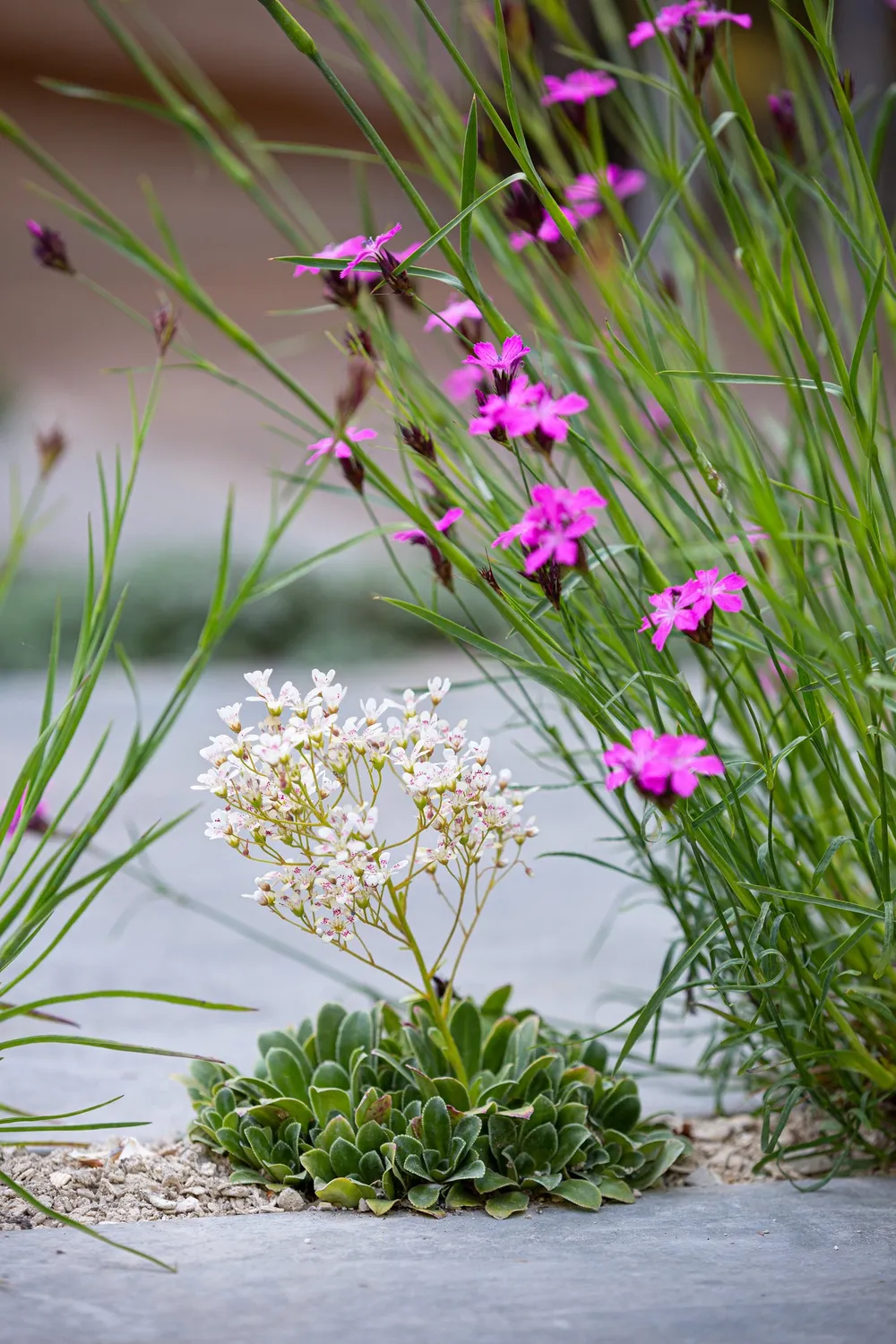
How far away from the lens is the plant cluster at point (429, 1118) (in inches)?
34.3

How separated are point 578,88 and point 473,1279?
0.89 meters

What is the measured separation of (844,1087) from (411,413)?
605 millimetres

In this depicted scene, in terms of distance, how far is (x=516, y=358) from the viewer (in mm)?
737

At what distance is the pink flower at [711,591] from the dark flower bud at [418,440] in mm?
206

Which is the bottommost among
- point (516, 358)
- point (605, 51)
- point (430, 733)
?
point (430, 733)

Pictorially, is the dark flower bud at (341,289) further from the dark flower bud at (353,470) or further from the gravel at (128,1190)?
the gravel at (128,1190)

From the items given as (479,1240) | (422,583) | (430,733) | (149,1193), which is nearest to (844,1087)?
(479,1240)

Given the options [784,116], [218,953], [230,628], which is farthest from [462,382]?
[230,628]

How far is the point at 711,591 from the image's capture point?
0.71m

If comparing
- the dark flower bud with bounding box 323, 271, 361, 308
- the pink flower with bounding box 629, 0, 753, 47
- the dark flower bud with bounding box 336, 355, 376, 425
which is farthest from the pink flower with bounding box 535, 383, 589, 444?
the pink flower with bounding box 629, 0, 753, 47

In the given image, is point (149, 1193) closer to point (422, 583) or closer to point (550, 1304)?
point (550, 1304)

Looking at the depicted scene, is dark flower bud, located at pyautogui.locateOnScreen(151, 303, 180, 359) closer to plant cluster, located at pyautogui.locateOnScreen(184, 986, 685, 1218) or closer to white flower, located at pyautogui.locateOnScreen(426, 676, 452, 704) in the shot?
white flower, located at pyautogui.locateOnScreen(426, 676, 452, 704)

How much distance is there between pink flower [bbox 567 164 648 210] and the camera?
963mm

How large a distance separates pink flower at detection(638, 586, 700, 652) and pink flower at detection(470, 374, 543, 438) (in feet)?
0.45
